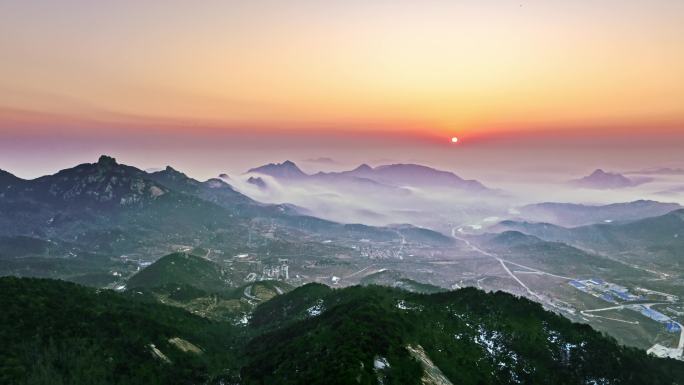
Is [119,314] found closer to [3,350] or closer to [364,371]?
[3,350]

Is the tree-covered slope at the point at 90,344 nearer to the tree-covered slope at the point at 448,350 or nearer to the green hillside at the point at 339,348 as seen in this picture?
the green hillside at the point at 339,348

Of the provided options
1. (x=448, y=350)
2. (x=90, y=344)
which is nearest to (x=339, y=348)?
(x=448, y=350)

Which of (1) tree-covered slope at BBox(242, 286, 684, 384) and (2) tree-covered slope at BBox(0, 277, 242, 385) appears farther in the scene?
(2) tree-covered slope at BBox(0, 277, 242, 385)

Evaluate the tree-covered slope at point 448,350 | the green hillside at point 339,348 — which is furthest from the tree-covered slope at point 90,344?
the tree-covered slope at point 448,350

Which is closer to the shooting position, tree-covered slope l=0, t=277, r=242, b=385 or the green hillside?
the green hillside

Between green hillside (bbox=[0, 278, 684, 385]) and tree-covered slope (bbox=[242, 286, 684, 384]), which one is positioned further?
green hillside (bbox=[0, 278, 684, 385])

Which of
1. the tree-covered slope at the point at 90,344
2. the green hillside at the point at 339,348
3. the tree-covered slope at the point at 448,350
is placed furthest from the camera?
the tree-covered slope at the point at 90,344

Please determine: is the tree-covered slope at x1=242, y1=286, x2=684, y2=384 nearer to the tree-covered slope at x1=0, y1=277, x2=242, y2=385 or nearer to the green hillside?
the green hillside

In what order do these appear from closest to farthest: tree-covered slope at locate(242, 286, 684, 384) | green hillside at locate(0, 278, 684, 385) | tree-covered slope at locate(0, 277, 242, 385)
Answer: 1. tree-covered slope at locate(242, 286, 684, 384)
2. green hillside at locate(0, 278, 684, 385)
3. tree-covered slope at locate(0, 277, 242, 385)

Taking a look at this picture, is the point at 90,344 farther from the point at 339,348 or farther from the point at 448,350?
the point at 448,350

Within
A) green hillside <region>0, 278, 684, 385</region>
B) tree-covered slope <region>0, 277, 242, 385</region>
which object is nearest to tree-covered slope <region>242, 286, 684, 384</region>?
green hillside <region>0, 278, 684, 385</region>

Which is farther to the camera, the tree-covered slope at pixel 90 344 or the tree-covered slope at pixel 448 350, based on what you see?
the tree-covered slope at pixel 90 344

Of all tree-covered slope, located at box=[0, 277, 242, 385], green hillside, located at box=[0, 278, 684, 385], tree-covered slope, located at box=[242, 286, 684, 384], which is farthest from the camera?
tree-covered slope, located at box=[0, 277, 242, 385]
